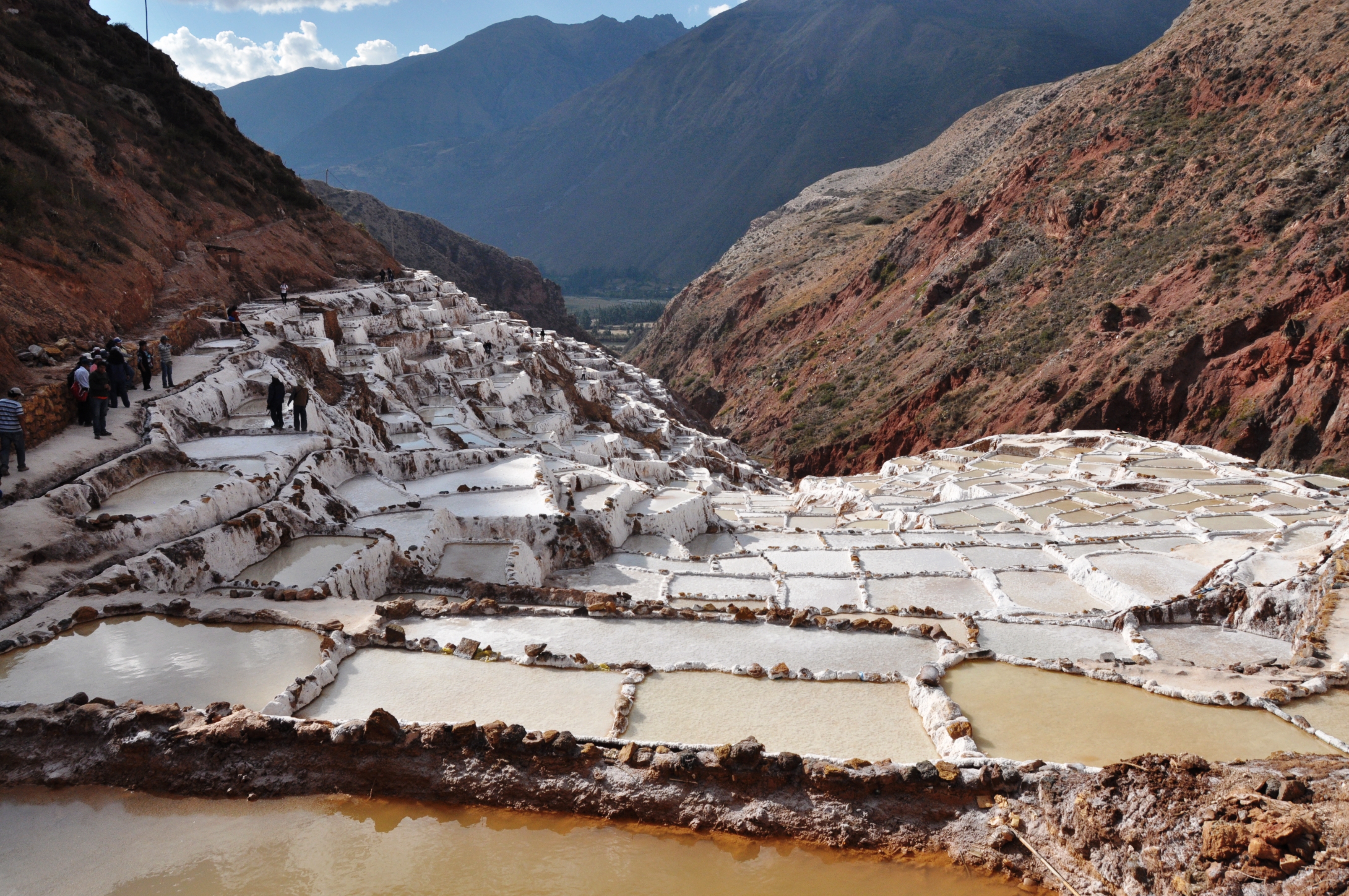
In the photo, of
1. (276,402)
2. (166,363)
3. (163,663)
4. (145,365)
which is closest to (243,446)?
(276,402)

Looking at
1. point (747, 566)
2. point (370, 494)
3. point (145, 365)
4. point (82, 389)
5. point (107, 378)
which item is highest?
point (145, 365)

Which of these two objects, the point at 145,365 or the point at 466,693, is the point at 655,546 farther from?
the point at 145,365

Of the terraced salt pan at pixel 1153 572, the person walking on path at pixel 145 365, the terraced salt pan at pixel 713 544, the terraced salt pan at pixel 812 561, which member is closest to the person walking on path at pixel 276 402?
the person walking on path at pixel 145 365

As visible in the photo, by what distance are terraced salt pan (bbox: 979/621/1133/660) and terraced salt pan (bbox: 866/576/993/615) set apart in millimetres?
1187

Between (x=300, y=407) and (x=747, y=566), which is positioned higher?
(x=300, y=407)

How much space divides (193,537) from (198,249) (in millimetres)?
21745

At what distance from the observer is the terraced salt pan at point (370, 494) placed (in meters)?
12.9

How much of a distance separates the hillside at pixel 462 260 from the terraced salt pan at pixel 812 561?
62.2m

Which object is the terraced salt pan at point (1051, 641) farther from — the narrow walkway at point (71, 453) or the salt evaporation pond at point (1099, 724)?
the narrow walkway at point (71, 453)

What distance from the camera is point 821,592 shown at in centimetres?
1188

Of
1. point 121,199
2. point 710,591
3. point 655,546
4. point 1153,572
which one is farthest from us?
point 121,199

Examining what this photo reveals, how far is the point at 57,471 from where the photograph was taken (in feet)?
33.3

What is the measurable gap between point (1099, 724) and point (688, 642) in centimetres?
400

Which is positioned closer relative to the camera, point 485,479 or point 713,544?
point 485,479
